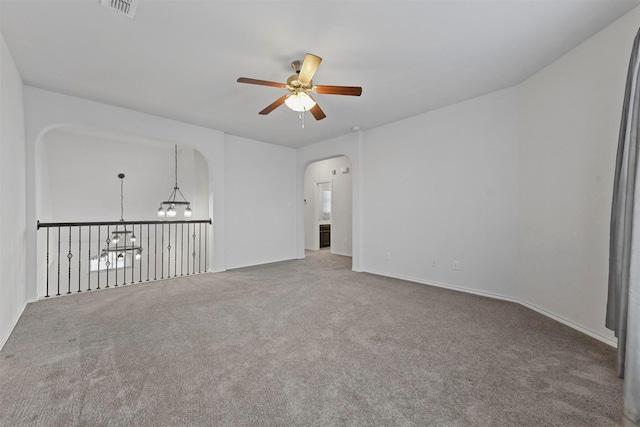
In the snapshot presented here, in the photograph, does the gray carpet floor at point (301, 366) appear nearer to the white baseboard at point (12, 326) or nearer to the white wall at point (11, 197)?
the white baseboard at point (12, 326)

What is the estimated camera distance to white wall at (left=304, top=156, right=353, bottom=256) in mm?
7176

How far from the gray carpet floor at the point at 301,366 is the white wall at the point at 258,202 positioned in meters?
2.22

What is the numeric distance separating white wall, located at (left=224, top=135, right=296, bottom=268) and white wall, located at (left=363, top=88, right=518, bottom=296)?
210cm

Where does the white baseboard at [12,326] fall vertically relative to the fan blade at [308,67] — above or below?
below

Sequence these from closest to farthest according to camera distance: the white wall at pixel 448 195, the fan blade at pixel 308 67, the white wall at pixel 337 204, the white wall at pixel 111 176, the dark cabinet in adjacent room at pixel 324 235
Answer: the fan blade at pixel 308 67 < the white wall at pixel 448 195 < the white wall at pixel 111 176 < the white wall at pixel 337 204 < the dark cabinet in adjacent room at pixel 324 235

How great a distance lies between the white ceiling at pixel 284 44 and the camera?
2.01m

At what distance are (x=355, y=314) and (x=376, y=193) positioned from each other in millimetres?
2546

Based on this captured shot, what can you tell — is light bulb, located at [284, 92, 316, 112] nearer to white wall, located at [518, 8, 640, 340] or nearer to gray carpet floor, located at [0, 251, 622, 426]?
gray carpet floor, located at [0, 251, 622, 426]

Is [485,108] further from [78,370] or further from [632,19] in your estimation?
[78,370]

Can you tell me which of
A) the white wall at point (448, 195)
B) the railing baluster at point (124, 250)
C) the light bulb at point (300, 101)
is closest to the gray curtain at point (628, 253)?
the white wall at point (448, 195)

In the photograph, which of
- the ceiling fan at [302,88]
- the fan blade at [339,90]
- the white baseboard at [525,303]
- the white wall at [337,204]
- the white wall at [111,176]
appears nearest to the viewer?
the white baseboard at [525,303]

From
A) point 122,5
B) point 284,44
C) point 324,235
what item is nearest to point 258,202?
point 324,235

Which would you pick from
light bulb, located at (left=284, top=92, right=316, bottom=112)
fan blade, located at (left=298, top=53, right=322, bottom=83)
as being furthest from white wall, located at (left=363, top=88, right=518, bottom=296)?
fan blade, located at (left=298, top=53, right=322, bottom=83)

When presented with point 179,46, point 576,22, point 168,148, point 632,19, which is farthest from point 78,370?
point 168,148
